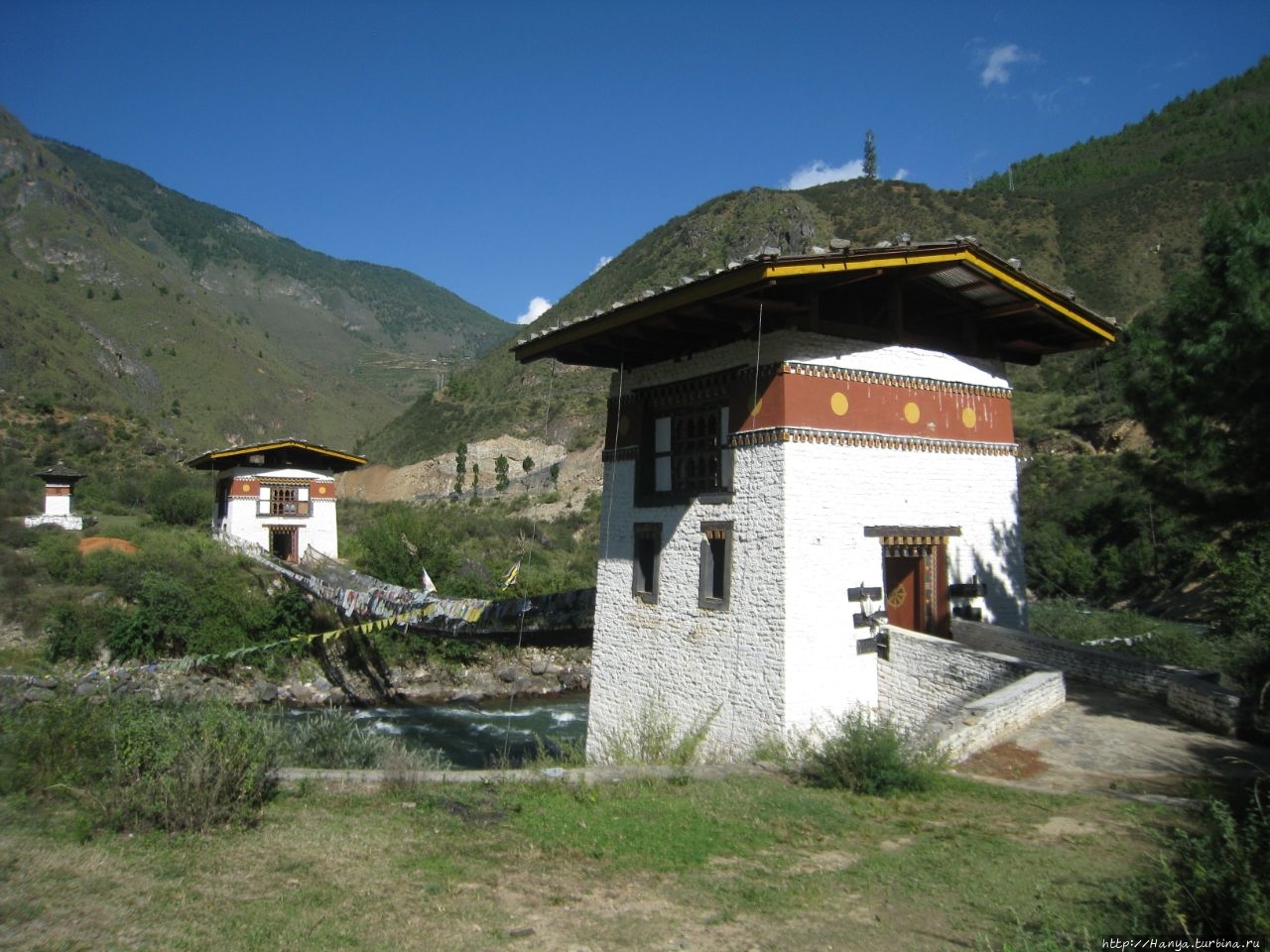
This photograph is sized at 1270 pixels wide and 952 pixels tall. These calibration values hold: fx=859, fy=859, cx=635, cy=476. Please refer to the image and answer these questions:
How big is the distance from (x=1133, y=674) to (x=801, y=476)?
14.8 ft

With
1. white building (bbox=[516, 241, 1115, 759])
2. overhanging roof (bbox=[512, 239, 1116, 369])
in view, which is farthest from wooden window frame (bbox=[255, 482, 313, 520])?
white building (bbox=[516, 241, 1115, 759])

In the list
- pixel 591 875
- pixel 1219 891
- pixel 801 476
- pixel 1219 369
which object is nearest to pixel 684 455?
pixel 801 476

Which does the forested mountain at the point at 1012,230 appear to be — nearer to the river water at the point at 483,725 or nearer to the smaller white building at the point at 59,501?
the smaller white building at the point at 59,501

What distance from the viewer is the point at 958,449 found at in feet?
40.6

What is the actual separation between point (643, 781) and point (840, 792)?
1797 millimetres

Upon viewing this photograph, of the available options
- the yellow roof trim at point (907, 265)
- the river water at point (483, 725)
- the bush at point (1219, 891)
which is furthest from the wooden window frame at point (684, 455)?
the river water at point (483, 725)

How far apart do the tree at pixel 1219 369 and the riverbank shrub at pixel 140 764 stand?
10.2 m

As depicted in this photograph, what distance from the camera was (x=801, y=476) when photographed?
10.8 meters

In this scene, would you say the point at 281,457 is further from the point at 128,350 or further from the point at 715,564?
the point at 128,350

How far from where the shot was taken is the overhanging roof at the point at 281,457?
3362cm

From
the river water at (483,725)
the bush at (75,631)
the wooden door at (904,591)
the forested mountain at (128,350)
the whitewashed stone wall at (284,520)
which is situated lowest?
the river water at (483,725)

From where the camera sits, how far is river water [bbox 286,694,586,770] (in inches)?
808

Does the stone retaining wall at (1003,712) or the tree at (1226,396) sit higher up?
the tree at (1226,396)

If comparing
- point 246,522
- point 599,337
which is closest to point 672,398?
point 599,337
